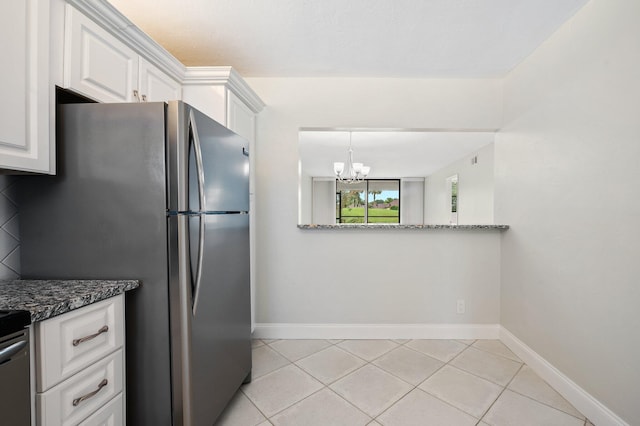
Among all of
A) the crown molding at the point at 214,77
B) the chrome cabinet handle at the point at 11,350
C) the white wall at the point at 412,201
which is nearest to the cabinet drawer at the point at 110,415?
the chrome cabinet handle at the point at 11,350

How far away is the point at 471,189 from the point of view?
5.03 meters

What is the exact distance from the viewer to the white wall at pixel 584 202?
132 centimetres

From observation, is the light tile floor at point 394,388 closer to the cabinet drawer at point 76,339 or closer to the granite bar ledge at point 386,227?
the cabinet drawer at point 76,339

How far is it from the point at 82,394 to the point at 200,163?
938 mm

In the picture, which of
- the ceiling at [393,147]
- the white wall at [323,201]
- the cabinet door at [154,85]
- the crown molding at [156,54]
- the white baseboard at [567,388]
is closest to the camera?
the crown molding at [156,54]

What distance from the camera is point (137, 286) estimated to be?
1144 mm

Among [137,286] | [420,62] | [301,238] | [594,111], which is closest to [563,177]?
[594,111]

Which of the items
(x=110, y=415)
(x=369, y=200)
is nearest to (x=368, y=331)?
(x=110, y=415)

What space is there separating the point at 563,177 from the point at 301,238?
189 centimetres

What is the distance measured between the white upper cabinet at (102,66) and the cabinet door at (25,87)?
10cm

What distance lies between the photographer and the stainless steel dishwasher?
713mm

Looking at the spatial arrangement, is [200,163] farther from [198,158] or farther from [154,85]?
[154,85]

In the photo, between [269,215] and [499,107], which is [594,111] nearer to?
[499,107]

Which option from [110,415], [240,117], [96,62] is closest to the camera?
[110,415]
